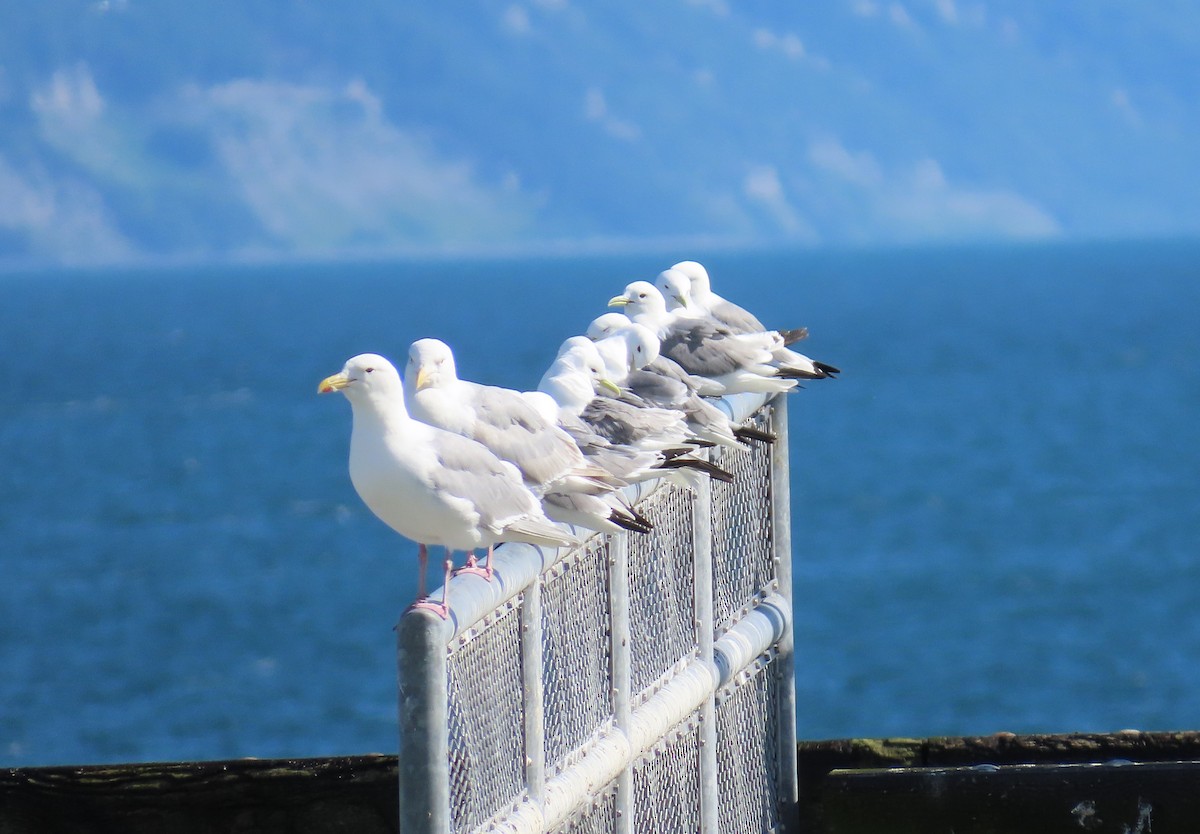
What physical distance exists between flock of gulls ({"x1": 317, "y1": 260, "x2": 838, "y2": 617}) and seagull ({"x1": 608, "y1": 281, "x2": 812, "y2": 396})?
175 millimetres

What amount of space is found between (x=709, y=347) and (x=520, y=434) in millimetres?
3181

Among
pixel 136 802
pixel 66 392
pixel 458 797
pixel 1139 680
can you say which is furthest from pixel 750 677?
pixel 66 392

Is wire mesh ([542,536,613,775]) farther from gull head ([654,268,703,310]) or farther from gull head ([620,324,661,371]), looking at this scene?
gull head ([654,268,703,310])

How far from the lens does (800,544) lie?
154 feet

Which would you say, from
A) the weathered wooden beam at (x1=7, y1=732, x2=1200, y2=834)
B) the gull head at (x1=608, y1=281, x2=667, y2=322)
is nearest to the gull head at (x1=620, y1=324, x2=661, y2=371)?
the gull head at (x1=608, y1=281, x2=667, y2=322)

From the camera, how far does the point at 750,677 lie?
5848 millimetres

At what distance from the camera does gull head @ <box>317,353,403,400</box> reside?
4.47 meters

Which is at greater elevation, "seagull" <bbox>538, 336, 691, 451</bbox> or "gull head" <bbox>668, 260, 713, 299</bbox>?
"gull head" <bbox>668, 260, 713, 299</bbox>

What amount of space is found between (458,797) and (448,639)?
0.34 meters

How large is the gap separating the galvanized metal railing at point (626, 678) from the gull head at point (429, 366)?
27.5 inches

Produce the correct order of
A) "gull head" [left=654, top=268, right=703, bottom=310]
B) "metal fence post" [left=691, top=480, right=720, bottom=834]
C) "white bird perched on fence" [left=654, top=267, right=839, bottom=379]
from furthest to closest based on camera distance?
"gull head" [left=654, top=268, right=703, bottom=310] < "white bird perched on fence" [left=654, top=267, right=839, bottom=379] < "metal fence post" [left=691, top=480, right=720, bottom=834]

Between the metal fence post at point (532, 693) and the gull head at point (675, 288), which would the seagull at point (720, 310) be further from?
the metal fence post at point (532, 693)

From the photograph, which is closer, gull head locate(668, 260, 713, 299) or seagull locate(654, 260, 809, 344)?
seagull locate(654, 260, 809, 344)

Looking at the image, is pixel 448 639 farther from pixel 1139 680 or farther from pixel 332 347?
pixel 332 347
